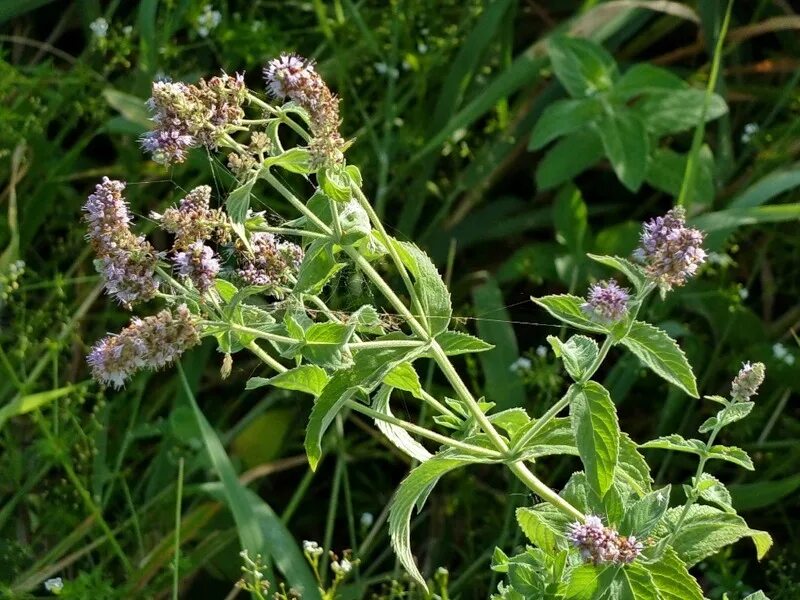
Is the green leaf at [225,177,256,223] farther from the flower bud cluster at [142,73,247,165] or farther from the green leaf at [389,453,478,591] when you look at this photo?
the green leaf at [389,453,478,591]

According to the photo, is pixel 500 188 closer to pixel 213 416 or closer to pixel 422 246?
pixel 422 246

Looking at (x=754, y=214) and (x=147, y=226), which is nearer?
(x=754, y=214)

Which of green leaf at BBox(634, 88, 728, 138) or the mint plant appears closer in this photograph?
the mint plant

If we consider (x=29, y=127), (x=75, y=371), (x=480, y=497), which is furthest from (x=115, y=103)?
(x=480, y=497)

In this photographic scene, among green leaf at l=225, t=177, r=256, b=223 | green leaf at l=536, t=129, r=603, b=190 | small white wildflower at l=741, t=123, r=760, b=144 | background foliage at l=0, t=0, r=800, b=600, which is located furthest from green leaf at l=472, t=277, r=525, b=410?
green leaf at l=225, t=177, r=256, b=223

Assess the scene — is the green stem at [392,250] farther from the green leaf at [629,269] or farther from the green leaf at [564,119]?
the green leaf at [564,119]

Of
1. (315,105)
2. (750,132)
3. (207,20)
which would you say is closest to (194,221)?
(315,105)
